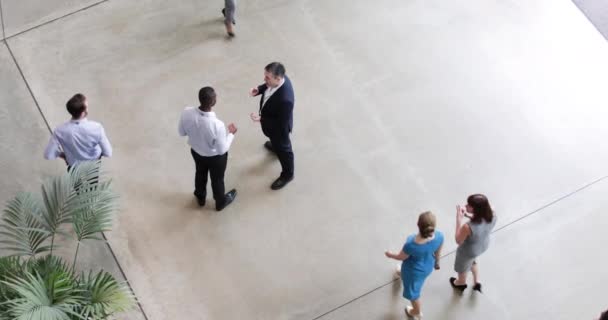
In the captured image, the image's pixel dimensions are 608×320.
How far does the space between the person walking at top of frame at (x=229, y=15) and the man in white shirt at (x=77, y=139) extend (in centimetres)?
233

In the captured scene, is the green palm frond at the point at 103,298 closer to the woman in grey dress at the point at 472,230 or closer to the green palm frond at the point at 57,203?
the green palm frond at the point at 57,203

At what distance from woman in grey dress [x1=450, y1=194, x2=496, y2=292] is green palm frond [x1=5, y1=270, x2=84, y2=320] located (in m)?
3.08

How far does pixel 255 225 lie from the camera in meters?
7.05

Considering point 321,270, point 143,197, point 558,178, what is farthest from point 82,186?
point 558,178

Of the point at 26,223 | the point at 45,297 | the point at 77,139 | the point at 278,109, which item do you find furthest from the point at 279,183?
the point at 45,297

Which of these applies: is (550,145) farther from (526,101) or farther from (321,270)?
(321,270)

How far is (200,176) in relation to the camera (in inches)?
264

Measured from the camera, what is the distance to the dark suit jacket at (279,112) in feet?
20.4

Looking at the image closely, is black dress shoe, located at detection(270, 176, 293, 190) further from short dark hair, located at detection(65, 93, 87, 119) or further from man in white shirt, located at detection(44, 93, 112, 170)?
short dark hair, located at detection(65, 93, 87, 119)

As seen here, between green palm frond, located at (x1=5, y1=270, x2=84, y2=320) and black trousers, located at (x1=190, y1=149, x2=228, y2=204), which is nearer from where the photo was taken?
green palm frond, located at (x1=5, y1=270, x2=84, y2=320)

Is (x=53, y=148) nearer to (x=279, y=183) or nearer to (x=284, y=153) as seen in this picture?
(x=284, y=153)

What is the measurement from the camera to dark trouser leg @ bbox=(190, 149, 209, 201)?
645 centimetres

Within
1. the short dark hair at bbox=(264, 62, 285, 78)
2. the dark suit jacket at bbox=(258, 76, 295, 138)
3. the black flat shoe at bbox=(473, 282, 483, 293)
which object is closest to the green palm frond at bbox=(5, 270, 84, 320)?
the dark suit jacket at bbox=(258, 76, 295, 138)

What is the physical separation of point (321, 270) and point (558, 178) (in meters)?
2.78
